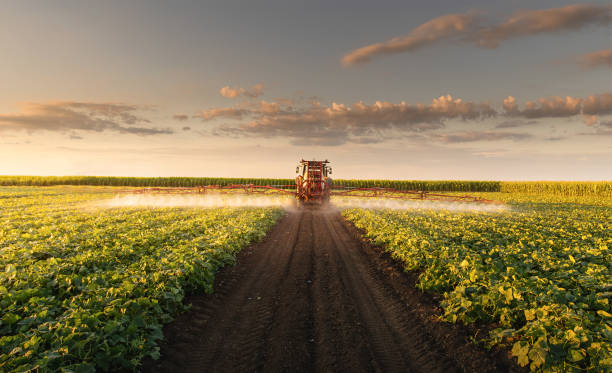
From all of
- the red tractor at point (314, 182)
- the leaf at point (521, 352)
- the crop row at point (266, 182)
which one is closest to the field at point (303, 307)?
the leaf at point (521, 352)

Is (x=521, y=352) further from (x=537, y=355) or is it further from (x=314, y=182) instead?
(x=314, y=182)

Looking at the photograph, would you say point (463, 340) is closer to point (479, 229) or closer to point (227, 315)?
point (227, 315)

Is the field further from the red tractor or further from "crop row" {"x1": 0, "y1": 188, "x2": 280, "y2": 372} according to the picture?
the red tractor

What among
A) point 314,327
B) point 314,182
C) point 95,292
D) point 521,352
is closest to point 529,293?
point 521,352

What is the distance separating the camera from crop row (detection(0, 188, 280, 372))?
14.5 ft

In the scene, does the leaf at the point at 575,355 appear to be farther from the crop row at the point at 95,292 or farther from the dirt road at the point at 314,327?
the crop row at the point at 95,292

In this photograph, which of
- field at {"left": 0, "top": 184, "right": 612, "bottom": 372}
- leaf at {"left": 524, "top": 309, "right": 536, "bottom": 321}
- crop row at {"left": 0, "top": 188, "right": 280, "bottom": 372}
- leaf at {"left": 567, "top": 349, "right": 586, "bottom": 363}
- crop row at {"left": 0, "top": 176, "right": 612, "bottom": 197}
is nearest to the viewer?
leaf at {"left": 567, "top": 349, "right": 586, "bottom": 363}

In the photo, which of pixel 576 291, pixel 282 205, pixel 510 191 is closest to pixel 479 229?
pixel 576 291

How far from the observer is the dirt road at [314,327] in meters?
5.02

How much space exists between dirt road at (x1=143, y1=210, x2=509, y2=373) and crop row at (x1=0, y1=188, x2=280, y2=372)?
520mm

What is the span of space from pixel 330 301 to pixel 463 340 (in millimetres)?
2772

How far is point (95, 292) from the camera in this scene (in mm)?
6488

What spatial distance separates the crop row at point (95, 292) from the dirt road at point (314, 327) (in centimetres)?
52

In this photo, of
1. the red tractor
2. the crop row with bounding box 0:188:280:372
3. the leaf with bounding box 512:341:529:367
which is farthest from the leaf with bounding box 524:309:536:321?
the red tractor
